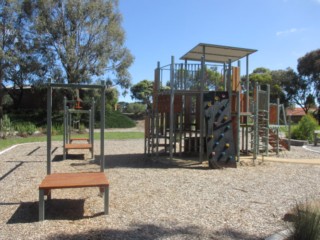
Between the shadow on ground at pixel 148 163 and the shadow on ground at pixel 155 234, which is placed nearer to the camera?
the shadow on ground at pixel 155 234

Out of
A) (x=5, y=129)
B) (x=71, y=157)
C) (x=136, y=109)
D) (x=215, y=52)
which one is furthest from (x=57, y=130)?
(x=136, y=109)

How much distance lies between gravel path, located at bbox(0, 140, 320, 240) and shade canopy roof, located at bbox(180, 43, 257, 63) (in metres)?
4.37

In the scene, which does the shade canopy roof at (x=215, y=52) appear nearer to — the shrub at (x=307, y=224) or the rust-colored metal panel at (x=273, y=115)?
the rust-colored metal panel at (x=273, y=115)

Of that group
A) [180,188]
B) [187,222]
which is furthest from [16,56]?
[187,222]

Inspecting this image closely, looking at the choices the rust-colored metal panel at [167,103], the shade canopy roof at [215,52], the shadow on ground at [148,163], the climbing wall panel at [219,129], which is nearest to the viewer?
the climbing wall panel at [219,129]

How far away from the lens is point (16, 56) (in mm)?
30781

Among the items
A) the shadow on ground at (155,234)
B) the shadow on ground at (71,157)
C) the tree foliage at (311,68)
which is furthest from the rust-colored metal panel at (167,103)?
the tree foliage at (311,68)

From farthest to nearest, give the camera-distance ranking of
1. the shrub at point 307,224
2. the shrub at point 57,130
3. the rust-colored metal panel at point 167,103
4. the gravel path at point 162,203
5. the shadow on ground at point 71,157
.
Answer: the shrub at point 57,130 < the shadow on ground at point 71,157 < the rust-colored metal panel at point 167,103 < the gravel path at point 162,203 < the shrub at point 307,224

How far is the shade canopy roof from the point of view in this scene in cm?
1236

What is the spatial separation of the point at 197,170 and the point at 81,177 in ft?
15.7

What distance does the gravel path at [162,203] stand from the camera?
4625 mm

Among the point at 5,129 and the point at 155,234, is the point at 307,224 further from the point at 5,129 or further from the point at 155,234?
the point at 5,129

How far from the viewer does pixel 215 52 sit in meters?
13.3

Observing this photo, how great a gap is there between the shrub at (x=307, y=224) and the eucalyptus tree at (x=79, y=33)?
2898 cm
